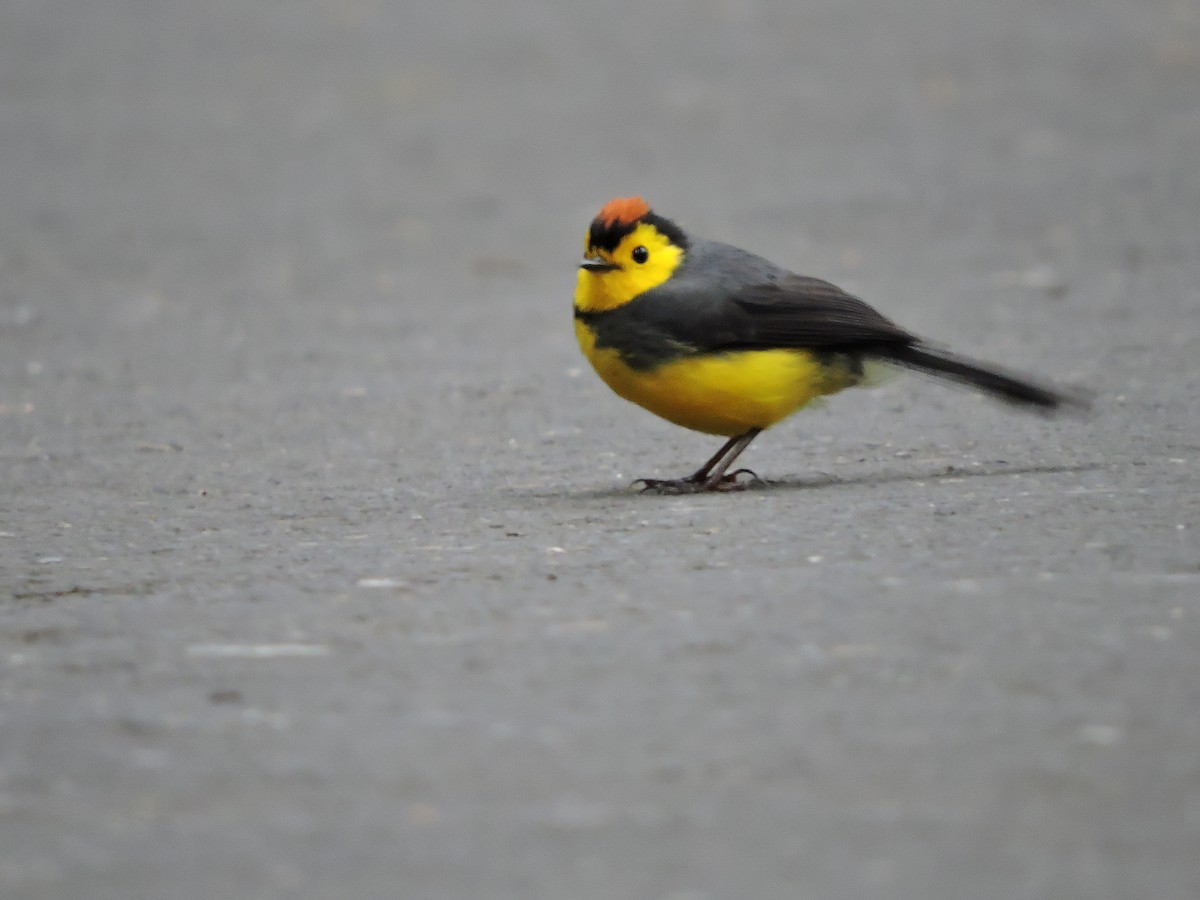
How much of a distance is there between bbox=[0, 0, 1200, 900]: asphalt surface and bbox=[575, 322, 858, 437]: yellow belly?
0.86ft

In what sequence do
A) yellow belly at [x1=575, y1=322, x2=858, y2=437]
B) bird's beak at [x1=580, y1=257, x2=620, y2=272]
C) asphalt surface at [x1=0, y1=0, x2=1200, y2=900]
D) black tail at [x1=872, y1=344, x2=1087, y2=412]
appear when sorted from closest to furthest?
1. asphalt surface at [x1=0, y1=0, x2=1200, y2=900]
2. yellow belly at [x1=575, y1=322, x2=858, y2=437]
3. bird's beak at [x1=580, y1=257, x2=620, y2=272]
4. black tail at [x1=872, y1=344, x2=1087, y2=412]

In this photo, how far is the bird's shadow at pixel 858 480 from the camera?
19.5ft

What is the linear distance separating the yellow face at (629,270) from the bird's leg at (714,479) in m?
0.56

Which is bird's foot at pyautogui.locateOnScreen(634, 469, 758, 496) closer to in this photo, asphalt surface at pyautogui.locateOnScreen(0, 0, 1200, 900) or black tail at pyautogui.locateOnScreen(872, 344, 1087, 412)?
asphalt surface at pyautogui.locateOnScreen(0, 0, 1200, 900)

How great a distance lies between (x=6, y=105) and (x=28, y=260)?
115 inches

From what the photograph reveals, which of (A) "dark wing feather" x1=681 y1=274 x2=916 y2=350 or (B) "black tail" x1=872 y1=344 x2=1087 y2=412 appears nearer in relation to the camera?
(A) "dark wing feather" x1=681 y1=274 x2=916 y2=350

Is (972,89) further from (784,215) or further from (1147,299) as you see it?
(1147,299)

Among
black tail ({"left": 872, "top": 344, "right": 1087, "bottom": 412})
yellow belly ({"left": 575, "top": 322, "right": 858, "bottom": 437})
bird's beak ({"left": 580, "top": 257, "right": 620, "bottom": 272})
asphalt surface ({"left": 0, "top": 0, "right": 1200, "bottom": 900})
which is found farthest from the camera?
black tail ({"left": 872, "top": 344, "right": 1087, "bottom": 412})

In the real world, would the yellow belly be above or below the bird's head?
below

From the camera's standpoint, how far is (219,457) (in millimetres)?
6855

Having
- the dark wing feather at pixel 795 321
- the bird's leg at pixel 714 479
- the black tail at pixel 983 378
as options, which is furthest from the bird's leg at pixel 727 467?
the black tail at pixel 983 378

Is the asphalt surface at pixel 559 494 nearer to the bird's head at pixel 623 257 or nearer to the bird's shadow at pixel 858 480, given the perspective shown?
the bird's shadow at pixel 858 480

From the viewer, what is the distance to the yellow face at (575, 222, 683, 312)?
5.90 m

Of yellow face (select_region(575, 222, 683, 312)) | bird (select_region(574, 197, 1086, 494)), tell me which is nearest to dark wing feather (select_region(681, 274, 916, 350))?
bird (select_region(574, 197, 1086, 494))
